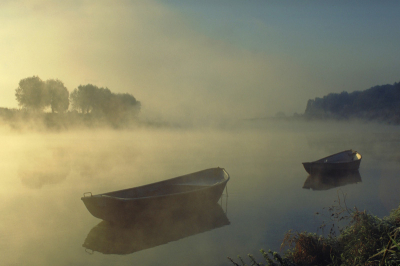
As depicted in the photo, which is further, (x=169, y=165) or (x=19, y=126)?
(x=19, y=126)

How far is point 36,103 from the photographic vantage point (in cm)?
7338

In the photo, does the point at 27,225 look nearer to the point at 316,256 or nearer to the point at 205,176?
the point at 205,176

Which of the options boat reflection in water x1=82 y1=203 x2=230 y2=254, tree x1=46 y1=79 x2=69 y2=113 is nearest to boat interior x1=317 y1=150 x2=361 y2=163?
boat reflection in water x1=82 y1=203 x2=230 y2=254

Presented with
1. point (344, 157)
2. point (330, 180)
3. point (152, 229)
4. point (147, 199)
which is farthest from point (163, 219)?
point (344, 157)

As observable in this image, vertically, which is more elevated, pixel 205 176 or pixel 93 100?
pixel 93 100

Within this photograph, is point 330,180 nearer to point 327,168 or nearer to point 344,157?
point 327,168

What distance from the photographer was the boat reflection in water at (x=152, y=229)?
10.6 meters

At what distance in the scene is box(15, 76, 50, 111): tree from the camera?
2859 inches

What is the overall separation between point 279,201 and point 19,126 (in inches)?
3249

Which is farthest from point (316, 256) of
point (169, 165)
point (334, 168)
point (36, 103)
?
point (36, 103)

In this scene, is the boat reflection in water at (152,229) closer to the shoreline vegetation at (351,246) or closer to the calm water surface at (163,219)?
the calm water surface at (163,219)

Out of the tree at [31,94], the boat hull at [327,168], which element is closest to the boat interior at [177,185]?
the boat hull at [327,168]

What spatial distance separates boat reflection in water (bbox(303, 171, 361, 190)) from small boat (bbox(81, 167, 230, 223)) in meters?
7.33

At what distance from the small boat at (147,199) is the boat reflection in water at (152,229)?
0.31 metres
